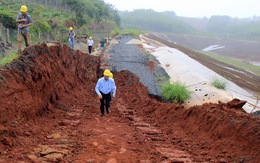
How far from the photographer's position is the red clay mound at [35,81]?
7969mm

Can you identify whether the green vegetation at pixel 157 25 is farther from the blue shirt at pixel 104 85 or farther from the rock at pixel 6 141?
the rock at pixel 6 141

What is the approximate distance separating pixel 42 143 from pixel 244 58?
1559 inches

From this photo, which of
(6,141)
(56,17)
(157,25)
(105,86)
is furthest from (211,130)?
(157,25)

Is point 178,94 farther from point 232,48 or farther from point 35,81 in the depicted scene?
point 232,48

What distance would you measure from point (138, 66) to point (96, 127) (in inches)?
458

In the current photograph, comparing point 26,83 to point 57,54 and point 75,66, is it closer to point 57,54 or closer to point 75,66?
point 57,54

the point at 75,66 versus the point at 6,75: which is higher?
the point at 6,75

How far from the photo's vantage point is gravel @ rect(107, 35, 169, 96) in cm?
1685

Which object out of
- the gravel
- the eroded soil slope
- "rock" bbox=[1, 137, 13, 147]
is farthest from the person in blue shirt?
the gravel

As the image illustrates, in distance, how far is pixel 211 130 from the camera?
852 cm

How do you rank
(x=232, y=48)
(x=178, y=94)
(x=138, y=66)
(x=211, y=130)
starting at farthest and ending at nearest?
(x=232, y=48) → (x=138, y=66) → (x=178, y=94) → (x=211, y=130)

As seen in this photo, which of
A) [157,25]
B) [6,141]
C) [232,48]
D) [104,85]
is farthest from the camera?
[157,25]

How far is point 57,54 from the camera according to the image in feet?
44.3

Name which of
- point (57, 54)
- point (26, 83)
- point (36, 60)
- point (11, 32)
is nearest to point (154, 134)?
point (26, 83)
